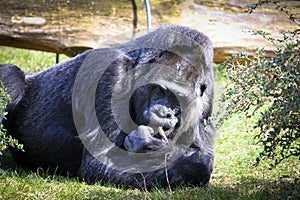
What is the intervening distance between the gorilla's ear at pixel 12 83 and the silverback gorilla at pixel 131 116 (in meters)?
0.01

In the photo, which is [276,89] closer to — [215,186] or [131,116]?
[215,186]

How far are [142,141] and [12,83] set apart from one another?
156 centimetres

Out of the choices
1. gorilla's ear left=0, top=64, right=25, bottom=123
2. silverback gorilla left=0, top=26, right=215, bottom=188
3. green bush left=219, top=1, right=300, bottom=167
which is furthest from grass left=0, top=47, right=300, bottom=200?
gorilla's ear left=0, top=64, right=25, bottom=123

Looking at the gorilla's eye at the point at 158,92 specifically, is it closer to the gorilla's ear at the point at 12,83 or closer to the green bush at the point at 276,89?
the green bush at the point at 276,89

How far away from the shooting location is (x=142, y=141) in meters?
3.74

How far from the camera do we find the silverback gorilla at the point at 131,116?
387cm

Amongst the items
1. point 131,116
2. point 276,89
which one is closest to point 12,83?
point 131,116

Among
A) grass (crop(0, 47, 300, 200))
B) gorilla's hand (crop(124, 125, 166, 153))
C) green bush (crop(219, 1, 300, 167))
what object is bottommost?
grass (crop(0, 47, 300, 200))

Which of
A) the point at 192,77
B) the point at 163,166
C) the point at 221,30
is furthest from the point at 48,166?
the point at 221,30

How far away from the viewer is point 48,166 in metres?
4.43

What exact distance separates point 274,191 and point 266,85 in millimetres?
771

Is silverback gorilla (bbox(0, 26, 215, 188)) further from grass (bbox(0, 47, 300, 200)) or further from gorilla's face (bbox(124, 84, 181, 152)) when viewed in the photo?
grass (bbox(0, 47, 300, 200))

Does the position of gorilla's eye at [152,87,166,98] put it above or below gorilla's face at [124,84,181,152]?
above

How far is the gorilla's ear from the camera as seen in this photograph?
459 centimetres
